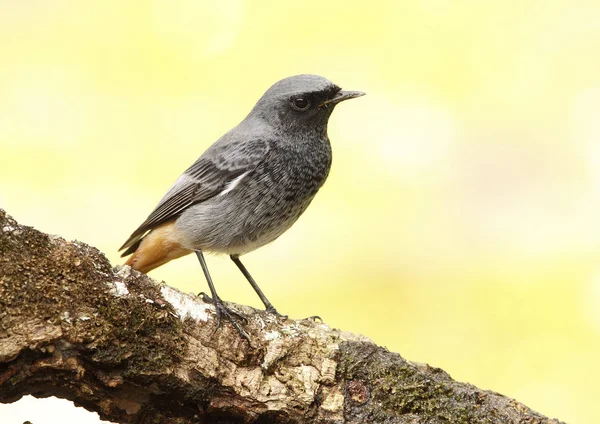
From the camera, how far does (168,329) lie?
4121 millimetres

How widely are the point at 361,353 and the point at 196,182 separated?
2.17 meters

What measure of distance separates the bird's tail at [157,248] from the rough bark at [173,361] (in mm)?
1214

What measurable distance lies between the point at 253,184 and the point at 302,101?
2.82ft

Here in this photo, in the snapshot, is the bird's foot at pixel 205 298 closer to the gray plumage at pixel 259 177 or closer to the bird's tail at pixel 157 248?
the gray plumage at pixel 259 177

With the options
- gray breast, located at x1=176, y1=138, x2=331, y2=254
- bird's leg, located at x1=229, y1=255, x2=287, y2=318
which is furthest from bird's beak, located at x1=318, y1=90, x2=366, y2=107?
bird's leg, located at x1=229, y1=255, x2=287, y2=318

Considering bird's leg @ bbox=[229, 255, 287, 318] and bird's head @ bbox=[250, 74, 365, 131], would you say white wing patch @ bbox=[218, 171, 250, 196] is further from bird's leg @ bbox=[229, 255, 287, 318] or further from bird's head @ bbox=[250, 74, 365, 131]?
bird's leg @ bbox=[229, 255, 287, 318]

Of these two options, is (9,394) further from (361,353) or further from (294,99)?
(294,99)

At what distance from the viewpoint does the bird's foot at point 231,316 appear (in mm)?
4461

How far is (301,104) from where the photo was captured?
5836 mm

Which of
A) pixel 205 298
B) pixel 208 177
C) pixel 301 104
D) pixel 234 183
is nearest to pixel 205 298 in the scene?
pixel 205 298

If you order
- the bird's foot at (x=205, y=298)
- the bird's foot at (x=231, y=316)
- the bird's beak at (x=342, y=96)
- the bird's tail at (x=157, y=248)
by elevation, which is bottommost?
the bird's foot at (x=231, y=316)

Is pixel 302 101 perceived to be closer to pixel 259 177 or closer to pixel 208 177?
pixel 259 177

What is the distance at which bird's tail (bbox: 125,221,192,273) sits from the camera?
18.9ft

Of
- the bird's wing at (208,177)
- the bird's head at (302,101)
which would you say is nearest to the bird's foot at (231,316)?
the bird's wing at (208,177)
